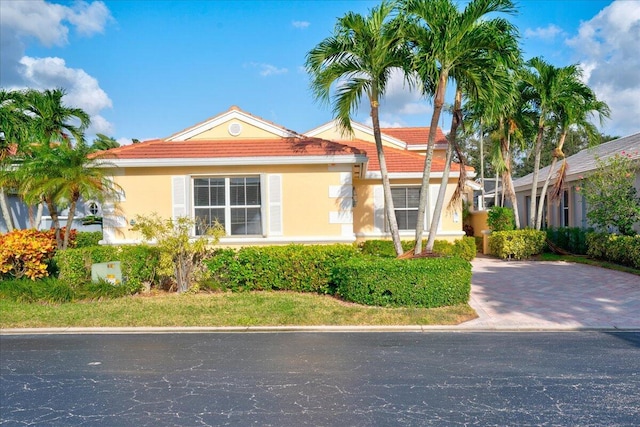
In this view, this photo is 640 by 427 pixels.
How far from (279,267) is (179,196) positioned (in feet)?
11.8

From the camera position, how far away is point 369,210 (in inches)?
682

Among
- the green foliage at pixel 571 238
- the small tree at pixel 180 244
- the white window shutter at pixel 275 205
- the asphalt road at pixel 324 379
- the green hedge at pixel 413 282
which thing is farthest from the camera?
the green foliage at pixel 571 238

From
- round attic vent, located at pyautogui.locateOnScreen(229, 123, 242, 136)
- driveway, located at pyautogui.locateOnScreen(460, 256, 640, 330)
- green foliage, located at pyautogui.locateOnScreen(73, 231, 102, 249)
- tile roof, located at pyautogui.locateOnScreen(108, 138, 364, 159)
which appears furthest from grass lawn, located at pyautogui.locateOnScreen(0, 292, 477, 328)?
green foliage, located at pyautogui.locateOnScreen(73, 231, 102, 249)

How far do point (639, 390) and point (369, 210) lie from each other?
38.8ft

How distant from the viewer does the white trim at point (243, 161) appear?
540 inches

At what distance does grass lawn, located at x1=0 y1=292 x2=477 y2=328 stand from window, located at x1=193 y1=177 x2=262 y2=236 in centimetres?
281

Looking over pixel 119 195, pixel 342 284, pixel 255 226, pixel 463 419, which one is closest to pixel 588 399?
pixel 463 419

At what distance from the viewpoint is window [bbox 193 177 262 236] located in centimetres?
1402

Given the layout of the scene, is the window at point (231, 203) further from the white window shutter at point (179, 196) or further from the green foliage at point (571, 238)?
the green foliage at point (571, 238)

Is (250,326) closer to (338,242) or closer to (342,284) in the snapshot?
(342,284)

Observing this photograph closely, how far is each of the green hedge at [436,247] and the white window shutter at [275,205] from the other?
3.00m

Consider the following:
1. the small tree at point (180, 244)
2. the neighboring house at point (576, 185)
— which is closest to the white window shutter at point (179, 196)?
the small tree at point (180, 244)

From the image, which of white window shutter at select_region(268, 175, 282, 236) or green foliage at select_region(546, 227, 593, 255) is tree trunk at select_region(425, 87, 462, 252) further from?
green foliage at select_region(546, 227, 593, 255)

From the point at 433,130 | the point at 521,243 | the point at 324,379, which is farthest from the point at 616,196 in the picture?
the point at 324,379
